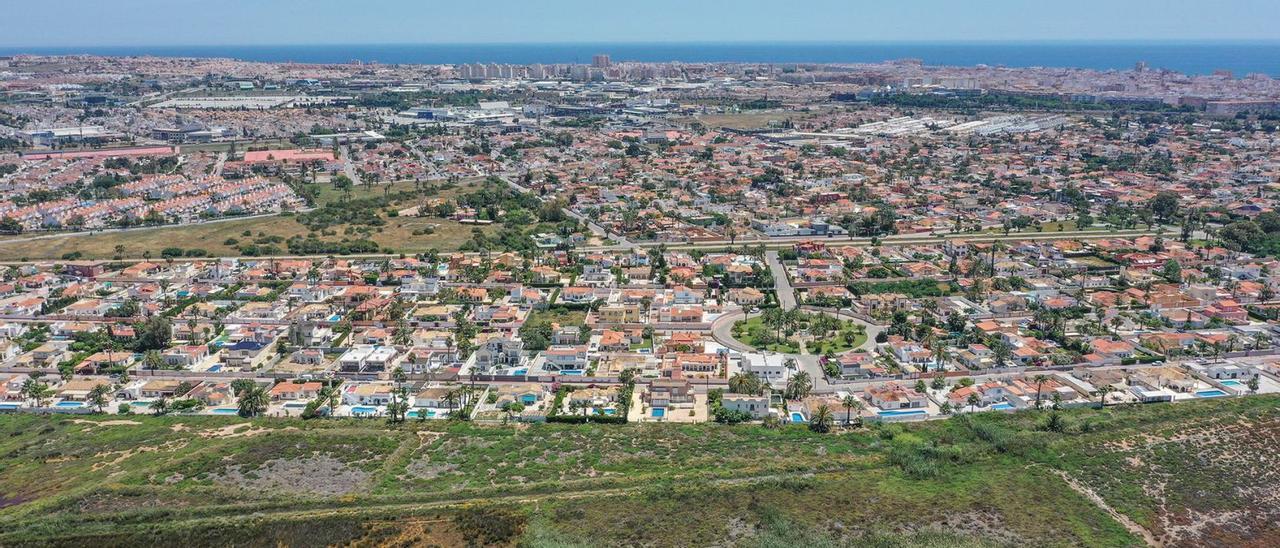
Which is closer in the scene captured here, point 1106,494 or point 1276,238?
point 1106,494

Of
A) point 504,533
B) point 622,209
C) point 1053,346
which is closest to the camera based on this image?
point 504,533

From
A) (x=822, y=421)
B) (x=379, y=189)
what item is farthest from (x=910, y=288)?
(x=379, y=189)

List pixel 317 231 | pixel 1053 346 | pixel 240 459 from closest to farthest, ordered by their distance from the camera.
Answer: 1. pixel 240 459
2. pixel 1053 346
3. pixel 317 231

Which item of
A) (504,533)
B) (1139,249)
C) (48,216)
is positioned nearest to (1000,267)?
(1139,249)

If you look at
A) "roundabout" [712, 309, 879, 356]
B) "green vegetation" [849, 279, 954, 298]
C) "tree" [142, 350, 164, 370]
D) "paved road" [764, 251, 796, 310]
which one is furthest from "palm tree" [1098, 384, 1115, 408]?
"tree" [142, 350, 164, 370]

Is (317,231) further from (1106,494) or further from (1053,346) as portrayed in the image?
(1106,494)

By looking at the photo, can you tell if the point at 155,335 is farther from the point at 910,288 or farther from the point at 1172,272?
the point at 1172,272
